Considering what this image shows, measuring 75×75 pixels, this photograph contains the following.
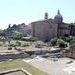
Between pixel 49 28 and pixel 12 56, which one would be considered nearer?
pixel 12 56

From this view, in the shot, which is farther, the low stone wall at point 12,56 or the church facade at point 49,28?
the church facade at point 49,28

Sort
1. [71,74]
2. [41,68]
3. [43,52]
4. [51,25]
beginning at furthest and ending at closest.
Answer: [51,25] < [43,52] < [41,68] < [71,74]

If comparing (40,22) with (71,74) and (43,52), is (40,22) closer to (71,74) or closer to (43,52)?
(43,52)

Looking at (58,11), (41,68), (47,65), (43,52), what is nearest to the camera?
(41,68)

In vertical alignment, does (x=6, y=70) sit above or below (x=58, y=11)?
below

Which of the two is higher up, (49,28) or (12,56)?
(49,28)

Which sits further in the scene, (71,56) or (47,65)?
(71,56)

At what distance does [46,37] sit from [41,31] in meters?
2.35

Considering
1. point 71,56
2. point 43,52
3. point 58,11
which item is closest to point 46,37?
point 58,11

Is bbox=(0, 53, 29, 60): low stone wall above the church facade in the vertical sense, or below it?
below

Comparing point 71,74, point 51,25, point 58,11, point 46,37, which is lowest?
point 71,74

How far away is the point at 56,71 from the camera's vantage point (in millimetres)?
16703

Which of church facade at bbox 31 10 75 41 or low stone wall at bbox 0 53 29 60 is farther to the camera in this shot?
church facade at bbox 31 10 75 41

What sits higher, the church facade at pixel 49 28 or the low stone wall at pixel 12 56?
A: the church facade at pixel 49 28
